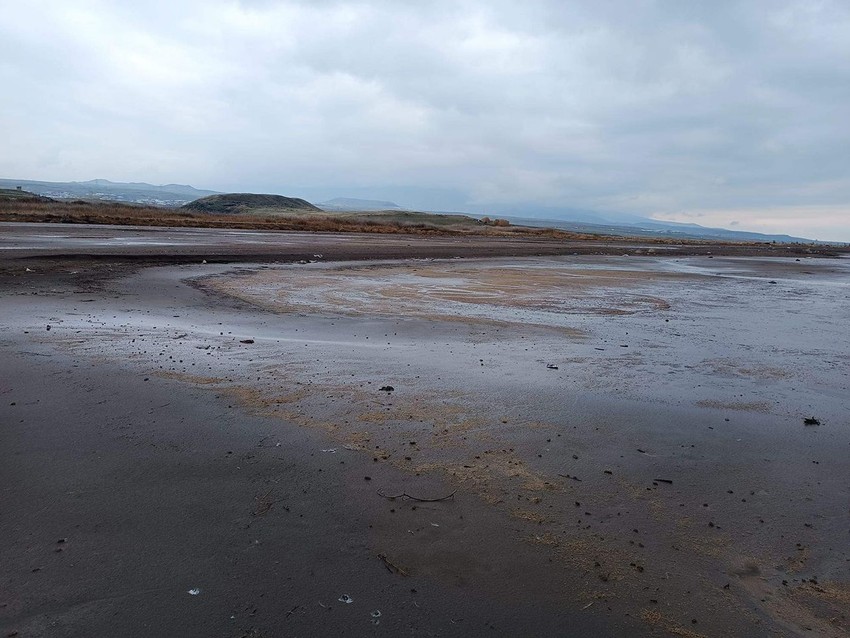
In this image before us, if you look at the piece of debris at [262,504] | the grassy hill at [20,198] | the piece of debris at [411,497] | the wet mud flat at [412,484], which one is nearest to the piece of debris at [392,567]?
the wet mud flat at [412,484]

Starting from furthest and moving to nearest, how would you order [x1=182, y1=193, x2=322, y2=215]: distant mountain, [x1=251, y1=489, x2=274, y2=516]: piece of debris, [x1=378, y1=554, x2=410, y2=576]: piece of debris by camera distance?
[x1=182, y1=193, x2=322, y2=215]: distant mountain, [x1=251, y1=489, x2=274, y2=516]: piece of debris, [x1=378, y1=554, x2=410, y2=576]: piece of debris

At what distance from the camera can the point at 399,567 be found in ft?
11.5

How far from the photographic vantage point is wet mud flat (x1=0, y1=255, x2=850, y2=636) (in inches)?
126

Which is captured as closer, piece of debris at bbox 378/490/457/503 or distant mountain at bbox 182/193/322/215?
piece of debris at bbox 378/490/457/503

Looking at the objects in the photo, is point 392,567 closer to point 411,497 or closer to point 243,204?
point 411,497

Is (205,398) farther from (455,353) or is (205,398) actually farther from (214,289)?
(214,289)

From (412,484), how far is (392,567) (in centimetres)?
107

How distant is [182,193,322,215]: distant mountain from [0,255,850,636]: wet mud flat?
103643mm

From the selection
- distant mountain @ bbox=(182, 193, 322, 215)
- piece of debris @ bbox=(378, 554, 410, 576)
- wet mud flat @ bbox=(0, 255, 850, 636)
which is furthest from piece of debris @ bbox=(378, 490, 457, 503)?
distant mountain @ bbox=(182, 193, 322, 215)

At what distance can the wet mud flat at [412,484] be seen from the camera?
3.21 metres

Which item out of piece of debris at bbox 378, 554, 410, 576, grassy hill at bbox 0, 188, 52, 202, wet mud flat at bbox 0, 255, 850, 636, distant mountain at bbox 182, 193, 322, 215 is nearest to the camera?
wet mud flat at bbox 0, 255, 850, 636

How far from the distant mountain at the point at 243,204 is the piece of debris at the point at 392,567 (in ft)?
354

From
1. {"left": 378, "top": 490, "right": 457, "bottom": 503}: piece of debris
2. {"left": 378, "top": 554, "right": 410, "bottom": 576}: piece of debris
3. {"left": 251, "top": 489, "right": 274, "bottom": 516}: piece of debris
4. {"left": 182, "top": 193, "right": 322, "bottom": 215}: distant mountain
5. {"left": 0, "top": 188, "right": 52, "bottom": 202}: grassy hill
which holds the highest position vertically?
{"left": 182, "top": 193, "right": 322, "bottom": 215}: distant mountain

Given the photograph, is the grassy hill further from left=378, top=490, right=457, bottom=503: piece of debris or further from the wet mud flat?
left=378, top=490, right=457, bottom=503: piece of debris
